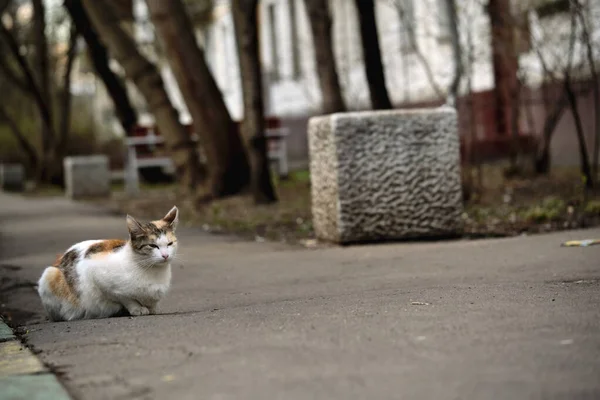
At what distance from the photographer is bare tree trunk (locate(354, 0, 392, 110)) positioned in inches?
621

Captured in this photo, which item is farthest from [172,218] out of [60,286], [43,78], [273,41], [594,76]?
[273,41]

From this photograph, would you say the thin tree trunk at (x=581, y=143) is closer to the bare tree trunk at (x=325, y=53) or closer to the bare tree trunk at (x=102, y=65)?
the bare tree trunk at (x=325, y=53)

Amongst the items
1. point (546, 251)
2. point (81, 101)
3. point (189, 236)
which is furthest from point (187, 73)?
point (81, 101)

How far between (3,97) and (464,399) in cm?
4863

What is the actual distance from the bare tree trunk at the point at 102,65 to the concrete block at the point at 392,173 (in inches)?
661

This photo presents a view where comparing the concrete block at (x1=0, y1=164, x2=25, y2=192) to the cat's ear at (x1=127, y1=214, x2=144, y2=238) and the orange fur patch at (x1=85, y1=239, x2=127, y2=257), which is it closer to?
the orange fur patch at (x1=85, y1=239, x2=127, y2=257)

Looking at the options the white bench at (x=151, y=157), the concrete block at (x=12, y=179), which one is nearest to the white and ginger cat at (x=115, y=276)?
the white bench at (x=151, y=157)

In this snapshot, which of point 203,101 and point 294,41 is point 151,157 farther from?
point 294,41

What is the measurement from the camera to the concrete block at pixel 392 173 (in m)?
11.5

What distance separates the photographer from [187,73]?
17906 millimetres

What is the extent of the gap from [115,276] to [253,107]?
10.0 metres

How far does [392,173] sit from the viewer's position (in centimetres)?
1164

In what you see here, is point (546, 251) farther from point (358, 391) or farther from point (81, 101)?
point (81, 101)

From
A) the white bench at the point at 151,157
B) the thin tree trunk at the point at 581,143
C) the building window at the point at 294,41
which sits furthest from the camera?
the building window at the point at 294,41
